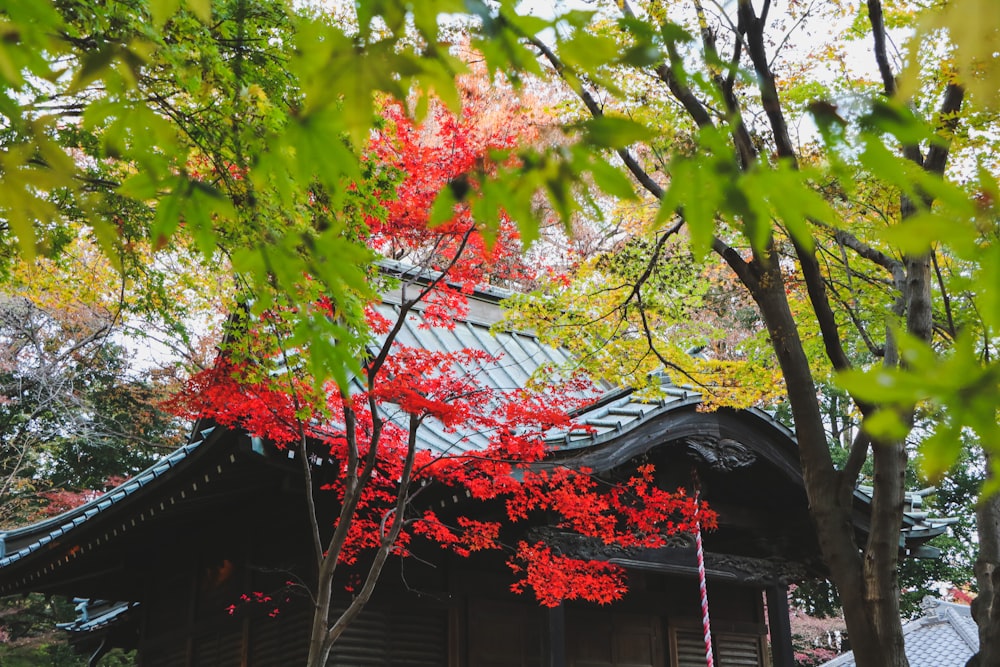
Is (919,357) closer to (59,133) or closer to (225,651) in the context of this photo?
(59,133)

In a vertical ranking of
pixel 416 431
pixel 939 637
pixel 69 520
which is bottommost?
pixel 939 637

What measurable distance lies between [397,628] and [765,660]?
5.90 metres

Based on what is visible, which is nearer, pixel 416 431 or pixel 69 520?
pixel 416 431

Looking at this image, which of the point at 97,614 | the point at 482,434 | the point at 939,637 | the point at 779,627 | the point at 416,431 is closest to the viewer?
the point at 416,431

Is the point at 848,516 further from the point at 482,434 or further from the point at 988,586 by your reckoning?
the point at 482,434

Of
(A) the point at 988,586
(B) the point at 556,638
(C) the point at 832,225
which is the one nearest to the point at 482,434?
(B) the point at 556,638

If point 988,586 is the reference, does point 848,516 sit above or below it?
above

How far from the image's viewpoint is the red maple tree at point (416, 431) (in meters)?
6.61

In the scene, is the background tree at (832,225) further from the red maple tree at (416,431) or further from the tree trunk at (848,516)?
the red maple tree at (416,431)

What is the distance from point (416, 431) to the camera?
7848mm

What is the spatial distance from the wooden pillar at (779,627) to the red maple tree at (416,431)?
296 centimetres

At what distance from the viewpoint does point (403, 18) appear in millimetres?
1706

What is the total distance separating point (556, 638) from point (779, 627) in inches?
152

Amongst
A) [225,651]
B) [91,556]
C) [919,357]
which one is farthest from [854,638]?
[91,556]
